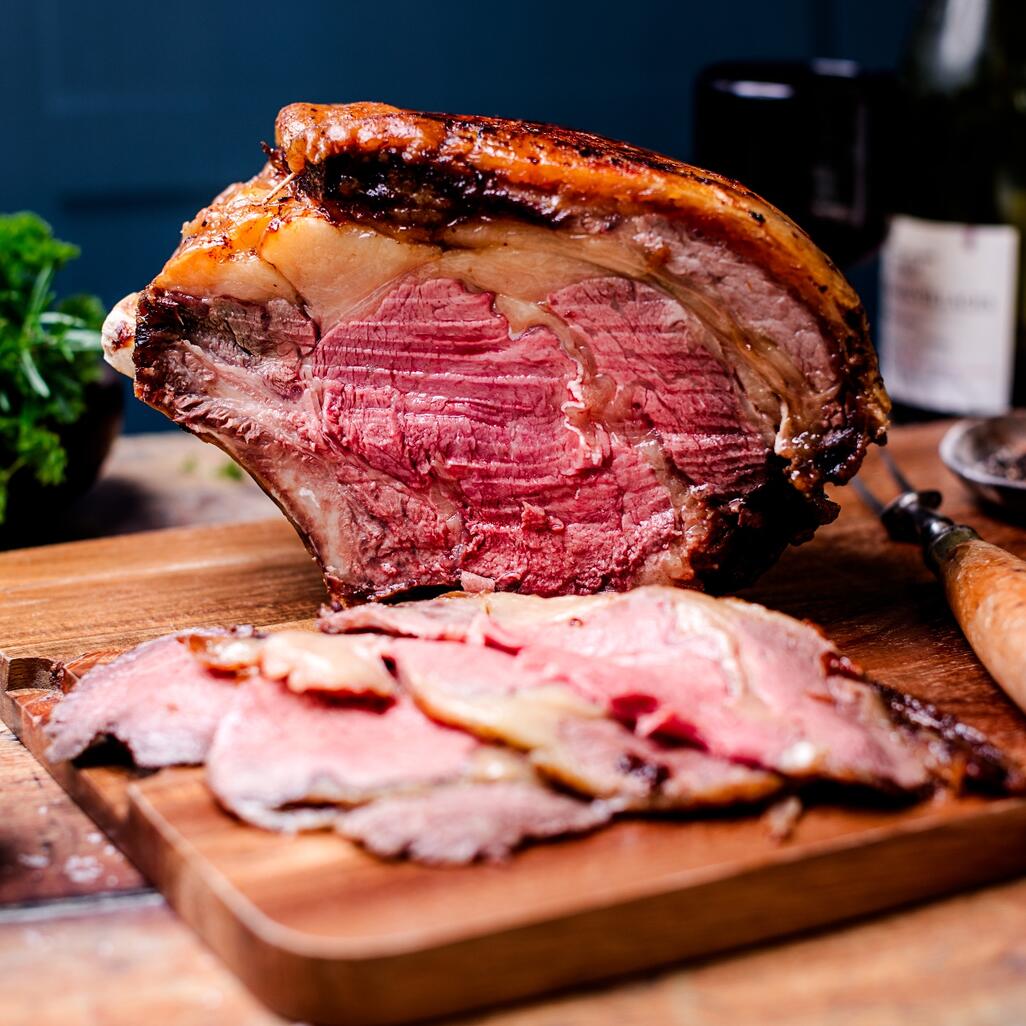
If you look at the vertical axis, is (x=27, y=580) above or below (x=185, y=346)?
below

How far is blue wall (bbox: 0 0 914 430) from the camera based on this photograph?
182 inches

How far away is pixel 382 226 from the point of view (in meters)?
2.10

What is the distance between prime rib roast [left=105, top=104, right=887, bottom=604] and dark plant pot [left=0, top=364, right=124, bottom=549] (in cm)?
65

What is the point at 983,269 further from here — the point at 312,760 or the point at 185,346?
the point at 312,760

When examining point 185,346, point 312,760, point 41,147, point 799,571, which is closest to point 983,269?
point 799,571

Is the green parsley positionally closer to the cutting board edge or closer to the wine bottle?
the cutting board edge

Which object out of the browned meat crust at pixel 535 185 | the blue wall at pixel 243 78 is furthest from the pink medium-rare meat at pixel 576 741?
the blue wall at pixel 243 78

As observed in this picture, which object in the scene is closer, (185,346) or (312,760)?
(312,760)

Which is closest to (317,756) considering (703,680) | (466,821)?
(466,821)

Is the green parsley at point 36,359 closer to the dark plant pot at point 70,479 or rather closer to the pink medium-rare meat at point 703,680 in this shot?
the dark plant pot at point 70,479

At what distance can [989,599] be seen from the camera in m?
1.98

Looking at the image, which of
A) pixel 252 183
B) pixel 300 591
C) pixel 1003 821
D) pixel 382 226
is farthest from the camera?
pixel 300 591

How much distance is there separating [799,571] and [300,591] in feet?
2.81

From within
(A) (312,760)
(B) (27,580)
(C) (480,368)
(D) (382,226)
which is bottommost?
(B) (27,580)
